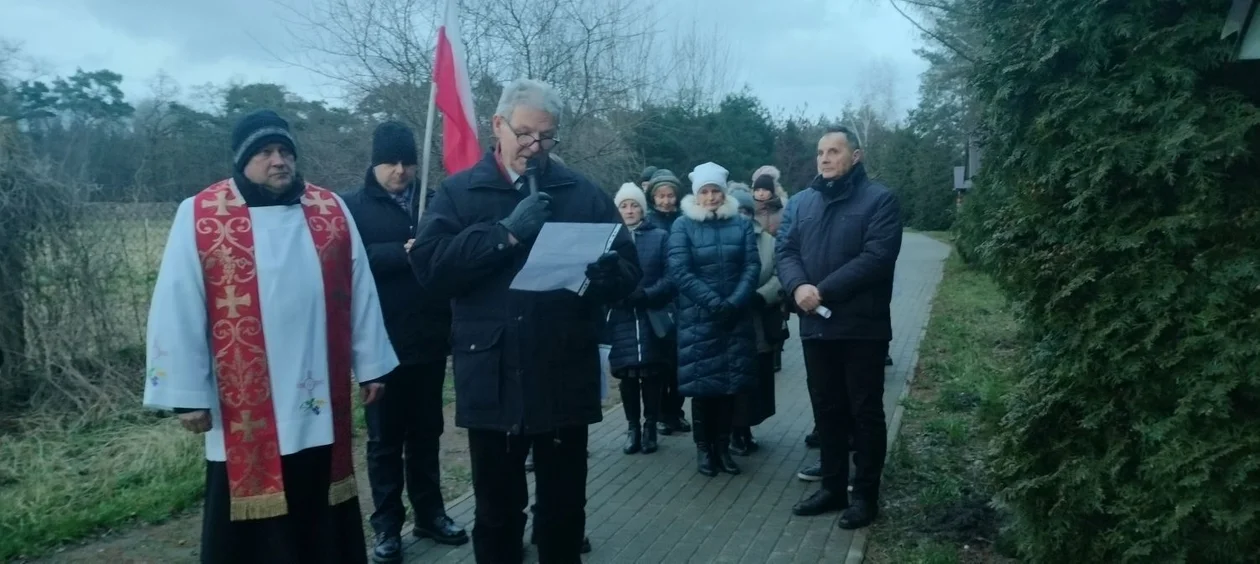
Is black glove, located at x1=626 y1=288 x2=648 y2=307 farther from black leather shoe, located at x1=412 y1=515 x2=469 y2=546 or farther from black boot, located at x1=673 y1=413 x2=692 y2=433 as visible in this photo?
black leather shoe, located at x1=412 y1=515 x2=469 y2=546

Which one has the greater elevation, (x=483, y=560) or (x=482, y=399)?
(x=482, y=399)

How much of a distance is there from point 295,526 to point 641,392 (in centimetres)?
368

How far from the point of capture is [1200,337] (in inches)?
137

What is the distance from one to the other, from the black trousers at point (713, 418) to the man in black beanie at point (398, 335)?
75.6 inches

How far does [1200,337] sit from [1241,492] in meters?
0.54

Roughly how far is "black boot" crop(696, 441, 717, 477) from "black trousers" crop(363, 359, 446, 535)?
78.9 inches

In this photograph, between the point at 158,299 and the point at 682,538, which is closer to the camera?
the point at 158,299

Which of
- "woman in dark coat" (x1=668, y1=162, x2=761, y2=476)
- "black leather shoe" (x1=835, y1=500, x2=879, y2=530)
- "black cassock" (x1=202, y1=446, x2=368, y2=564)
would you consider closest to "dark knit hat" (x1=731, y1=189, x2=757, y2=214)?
"woman in dark coat" (x1=668, y1=162, x2=761, y2=476)

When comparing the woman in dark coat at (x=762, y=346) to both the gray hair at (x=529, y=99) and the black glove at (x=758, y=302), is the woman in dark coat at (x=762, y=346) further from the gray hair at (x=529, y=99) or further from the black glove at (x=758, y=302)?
the gray hair at (x=529, y=99)

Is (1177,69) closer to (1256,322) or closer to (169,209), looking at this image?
(1256,322)

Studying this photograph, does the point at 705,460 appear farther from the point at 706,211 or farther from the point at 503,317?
the point at 503,317

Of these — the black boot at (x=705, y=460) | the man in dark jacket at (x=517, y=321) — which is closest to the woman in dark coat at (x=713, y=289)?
the black boot at (x=705, y=460)

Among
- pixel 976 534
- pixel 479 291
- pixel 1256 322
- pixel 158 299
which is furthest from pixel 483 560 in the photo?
pixel 1256 322

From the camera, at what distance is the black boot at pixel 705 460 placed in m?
6.47
